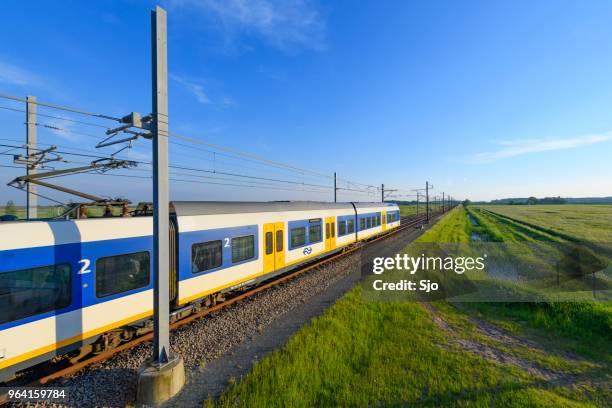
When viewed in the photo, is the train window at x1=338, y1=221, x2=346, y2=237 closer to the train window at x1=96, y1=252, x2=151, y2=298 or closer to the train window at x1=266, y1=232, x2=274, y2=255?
the train window at x1=266, y1=232, x2=274, y2=255

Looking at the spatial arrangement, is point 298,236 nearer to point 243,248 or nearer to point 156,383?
point 243,248

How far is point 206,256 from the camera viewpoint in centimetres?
865

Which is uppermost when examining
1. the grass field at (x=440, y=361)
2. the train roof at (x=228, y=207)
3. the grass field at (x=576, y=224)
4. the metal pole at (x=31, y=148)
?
the metal pole at (x=31, y=148)

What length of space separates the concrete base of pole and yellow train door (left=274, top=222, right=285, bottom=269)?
6581 mm

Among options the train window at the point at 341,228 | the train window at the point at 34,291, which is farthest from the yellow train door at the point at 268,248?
the train window at the point at 341,228

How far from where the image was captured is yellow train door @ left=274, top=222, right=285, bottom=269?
38.4 ft

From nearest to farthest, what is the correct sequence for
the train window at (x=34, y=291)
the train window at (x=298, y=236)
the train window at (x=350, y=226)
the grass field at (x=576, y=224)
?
the train window at (x=34, y=291) → the train window at (x=298, y=236) → the train window at (x=350, y=226) → the grass field at (x=576, y=224)

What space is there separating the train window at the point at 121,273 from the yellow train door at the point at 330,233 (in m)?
10.2

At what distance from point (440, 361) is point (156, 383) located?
237 inches

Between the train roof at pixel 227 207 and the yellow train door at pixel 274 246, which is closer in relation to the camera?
the train roof at pixel 227 207

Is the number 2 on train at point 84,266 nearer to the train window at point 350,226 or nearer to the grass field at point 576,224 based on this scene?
the train window at point 350,226

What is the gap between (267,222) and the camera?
36.9 feet

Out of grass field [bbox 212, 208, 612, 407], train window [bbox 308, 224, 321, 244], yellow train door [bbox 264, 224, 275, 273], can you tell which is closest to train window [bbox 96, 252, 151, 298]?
grass field [bbox 212, 208, 612, 407]

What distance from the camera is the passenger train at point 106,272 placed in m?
4.99
